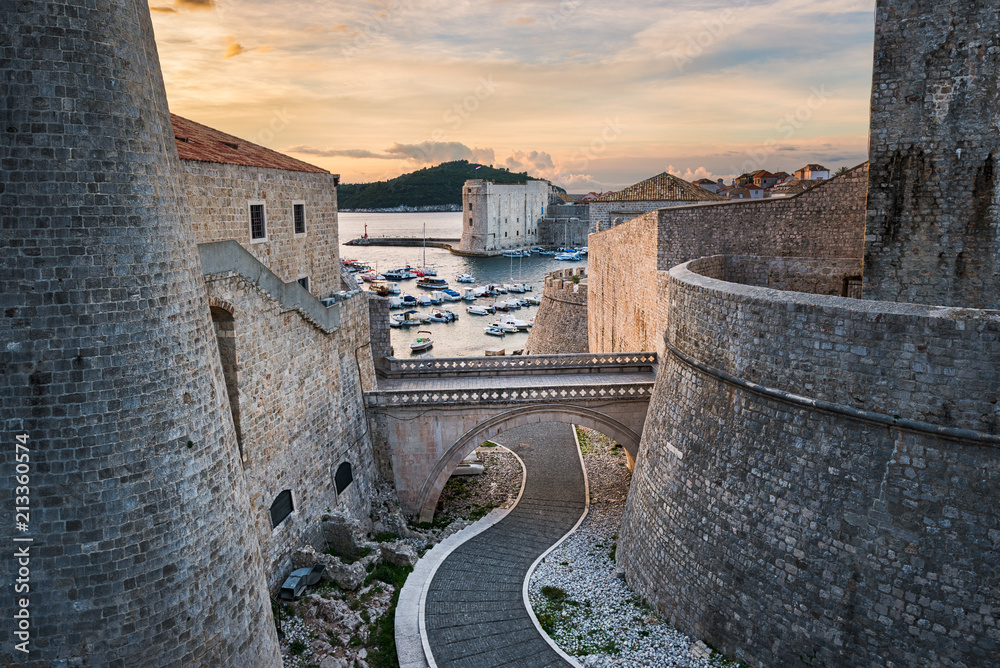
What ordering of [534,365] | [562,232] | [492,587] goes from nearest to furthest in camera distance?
[492,587] < [534,365] < [562,232]

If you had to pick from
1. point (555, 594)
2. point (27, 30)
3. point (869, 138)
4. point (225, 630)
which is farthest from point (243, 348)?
point (869, 138)

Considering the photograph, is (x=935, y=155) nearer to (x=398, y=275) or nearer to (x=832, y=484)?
(x=832, y=484)

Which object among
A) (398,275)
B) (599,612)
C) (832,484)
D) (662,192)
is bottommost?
(599,612)

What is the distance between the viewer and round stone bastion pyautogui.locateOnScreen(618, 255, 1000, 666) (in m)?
8.51

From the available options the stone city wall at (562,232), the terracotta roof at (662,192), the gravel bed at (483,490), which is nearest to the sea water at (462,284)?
the stone city wall at (562,232)

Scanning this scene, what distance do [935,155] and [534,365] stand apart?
11280 mm

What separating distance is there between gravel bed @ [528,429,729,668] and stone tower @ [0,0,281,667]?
6790mm

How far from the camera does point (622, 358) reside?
1992cm

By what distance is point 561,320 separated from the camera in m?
35.4

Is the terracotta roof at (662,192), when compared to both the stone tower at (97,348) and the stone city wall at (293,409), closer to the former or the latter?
the stone city wall at (293,409)

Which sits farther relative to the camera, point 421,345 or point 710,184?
point 710,184

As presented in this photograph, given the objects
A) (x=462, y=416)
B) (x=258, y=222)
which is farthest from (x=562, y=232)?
(x=258, y=222)

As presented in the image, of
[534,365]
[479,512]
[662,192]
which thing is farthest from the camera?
[662,192]

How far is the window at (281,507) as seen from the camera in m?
13.4
